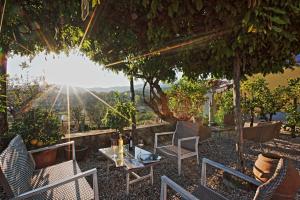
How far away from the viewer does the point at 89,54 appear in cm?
636

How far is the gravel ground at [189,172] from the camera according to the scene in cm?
328

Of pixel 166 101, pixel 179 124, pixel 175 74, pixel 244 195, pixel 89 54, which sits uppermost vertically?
pixel 89 54

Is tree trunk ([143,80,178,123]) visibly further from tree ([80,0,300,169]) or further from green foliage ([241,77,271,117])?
tree ([80,0,300,169])

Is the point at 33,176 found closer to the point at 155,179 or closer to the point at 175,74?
the point at 155,179

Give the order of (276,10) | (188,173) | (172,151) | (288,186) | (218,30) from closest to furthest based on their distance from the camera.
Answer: (288,186) → (276,10) → (218,30) → (188,173) → (172,151)

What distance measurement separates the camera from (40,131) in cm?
397

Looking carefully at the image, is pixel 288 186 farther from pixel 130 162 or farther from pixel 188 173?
pixel 188 173

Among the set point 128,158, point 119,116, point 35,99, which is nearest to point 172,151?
point 128,158

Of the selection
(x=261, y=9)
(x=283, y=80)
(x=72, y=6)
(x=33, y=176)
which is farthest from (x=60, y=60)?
(x=283, y=80)

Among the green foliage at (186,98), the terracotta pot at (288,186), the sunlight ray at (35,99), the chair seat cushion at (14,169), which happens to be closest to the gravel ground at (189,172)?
the terracotta pot at (288,186)

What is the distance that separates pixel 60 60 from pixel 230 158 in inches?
199

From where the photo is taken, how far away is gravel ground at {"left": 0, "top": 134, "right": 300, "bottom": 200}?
10.8ft

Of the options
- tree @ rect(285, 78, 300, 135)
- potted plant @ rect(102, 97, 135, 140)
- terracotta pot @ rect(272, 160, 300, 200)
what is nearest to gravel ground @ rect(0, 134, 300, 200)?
tree @ rect(285, 78, 300, 135)

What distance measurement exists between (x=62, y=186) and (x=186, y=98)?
5634mm
